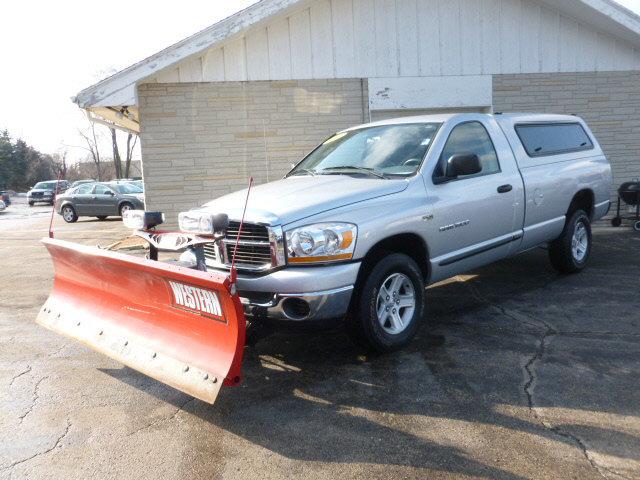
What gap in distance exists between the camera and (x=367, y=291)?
427 cm

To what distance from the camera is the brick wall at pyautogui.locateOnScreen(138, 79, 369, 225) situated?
10031 mm

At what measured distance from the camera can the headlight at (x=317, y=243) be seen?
4.05 metres

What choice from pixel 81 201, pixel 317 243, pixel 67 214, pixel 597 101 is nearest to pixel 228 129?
pixel 317 243

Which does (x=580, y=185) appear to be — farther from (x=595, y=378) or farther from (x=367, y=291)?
(x=367, y=291)

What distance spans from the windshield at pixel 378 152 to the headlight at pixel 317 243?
1.10 metres

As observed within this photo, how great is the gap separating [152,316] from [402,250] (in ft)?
6.79

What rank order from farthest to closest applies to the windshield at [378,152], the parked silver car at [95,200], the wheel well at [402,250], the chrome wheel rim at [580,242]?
the parked silver car at [95,200]
the chrome wheel rim at [580,242]
the windshield at [378,152]
the wheel well at [402,250]

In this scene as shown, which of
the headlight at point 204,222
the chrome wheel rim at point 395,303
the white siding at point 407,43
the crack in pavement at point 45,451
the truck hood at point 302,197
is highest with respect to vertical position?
the white siding at point 407,43

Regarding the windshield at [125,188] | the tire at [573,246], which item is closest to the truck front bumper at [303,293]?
the tire at [573,246]

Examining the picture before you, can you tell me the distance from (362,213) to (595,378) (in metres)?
2.04

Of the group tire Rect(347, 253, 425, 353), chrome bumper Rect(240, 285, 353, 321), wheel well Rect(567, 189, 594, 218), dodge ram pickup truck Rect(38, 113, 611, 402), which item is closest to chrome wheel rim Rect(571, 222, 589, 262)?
wheel well Rect(567, 189, 594, 218)

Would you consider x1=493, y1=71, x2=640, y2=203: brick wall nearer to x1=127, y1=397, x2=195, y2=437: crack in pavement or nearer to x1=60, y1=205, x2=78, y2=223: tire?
x1=127, y1=397, x2=195, y2=437: crack in pavement

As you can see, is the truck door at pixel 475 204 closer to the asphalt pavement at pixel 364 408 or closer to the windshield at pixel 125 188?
the asphalt pavement at pixel 364 408

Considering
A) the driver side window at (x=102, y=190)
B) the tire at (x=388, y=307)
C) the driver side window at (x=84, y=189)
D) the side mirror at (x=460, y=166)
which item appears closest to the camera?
the tire at (x=388, y=307)
